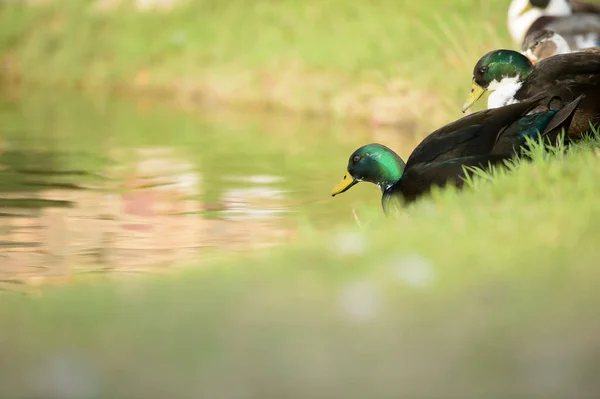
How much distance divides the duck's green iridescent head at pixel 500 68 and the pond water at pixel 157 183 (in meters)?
1.18

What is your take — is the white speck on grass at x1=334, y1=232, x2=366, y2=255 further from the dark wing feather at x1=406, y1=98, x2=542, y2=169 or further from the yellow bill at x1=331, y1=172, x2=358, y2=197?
the yellow bill at x1=331, y1=172, x2=358, y2=197

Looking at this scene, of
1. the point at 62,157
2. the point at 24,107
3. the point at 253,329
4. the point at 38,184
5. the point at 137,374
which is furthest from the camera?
the point at 24,107

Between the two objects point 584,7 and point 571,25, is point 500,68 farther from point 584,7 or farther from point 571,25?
point 584,7

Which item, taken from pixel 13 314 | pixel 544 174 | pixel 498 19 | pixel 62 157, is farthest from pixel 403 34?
pixel 13 314

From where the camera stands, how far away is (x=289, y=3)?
50.8 feet

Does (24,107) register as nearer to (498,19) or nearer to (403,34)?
(403,34)

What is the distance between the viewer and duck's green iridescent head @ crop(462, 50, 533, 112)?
6938mm

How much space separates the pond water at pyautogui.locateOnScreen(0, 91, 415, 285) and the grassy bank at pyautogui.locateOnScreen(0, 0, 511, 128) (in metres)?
0.44

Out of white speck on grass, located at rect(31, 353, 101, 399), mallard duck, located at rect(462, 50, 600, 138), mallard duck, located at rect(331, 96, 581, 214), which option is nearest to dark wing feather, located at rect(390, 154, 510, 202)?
mallard duck, located at rect(331, 96, 581, 214)

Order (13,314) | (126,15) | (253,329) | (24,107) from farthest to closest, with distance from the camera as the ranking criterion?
(126,15) → (24,107) → (13,314) → (253,329)

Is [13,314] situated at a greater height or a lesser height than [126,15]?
lesser

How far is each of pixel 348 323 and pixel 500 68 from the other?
3521 millimetres

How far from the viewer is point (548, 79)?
6727 millimetres

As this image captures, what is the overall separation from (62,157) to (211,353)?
7333mm
